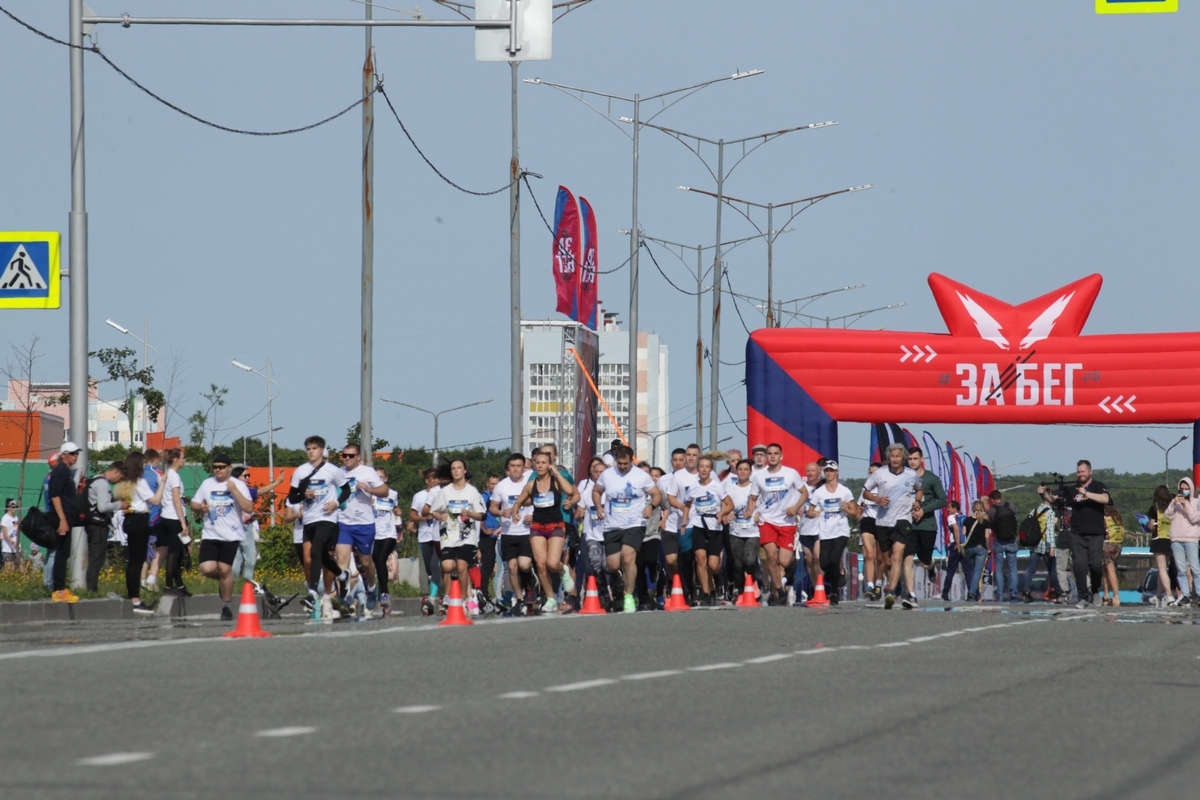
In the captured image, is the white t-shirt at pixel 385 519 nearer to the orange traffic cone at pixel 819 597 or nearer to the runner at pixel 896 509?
the orange traffic cone at pixel 819 597

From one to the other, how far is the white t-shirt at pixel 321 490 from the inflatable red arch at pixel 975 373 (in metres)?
11.5

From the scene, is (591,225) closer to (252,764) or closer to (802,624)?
(802,624)

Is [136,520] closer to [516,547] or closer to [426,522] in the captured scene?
[426,522]

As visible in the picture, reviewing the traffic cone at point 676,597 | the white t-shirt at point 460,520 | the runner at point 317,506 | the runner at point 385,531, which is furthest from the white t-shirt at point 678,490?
the runner at point 317,506

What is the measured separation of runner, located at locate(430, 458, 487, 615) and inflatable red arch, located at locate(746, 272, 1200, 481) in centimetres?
975

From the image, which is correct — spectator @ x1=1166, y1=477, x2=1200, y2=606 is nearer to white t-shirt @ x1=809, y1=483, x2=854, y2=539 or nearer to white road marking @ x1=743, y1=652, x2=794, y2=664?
white t-shirt @ x1=809, y1=483, x2=854, y2=539

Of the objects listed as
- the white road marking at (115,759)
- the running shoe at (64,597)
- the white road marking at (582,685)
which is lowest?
the running shoe at (64,597)

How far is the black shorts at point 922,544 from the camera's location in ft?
69.4

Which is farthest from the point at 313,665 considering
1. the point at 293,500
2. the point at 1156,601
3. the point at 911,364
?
the point at 911,364

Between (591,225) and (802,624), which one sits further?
(591,225)

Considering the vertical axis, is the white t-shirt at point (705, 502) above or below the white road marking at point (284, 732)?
above

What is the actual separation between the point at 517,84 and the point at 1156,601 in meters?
12.6

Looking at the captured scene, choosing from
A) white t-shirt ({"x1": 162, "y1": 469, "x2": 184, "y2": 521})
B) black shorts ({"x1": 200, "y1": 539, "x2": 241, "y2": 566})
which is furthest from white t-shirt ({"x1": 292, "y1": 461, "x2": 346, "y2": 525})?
white t-shirt ({"x1": 162, "y1": 469, "x2": 184, "y2": 521})

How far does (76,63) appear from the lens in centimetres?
2033
